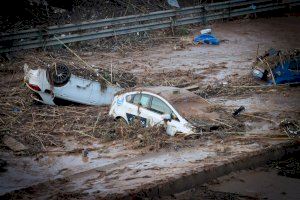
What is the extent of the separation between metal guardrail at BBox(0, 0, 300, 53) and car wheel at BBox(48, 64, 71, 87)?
20.9 ft

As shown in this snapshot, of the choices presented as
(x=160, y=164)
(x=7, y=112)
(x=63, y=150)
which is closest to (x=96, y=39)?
(x=7, y=112)

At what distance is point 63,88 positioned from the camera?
50.3 feet

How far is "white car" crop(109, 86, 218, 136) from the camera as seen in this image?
12.5 metres

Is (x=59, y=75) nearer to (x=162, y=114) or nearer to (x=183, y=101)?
(x=162, y=114)

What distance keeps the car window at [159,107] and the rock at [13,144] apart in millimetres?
3589

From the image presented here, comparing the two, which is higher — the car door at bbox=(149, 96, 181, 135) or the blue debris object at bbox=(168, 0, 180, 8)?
the blue debris object at bbox=(168, 0, 180, 8)

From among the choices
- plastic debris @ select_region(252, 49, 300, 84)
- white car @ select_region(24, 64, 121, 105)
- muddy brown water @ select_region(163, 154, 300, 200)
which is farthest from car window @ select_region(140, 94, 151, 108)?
plastic debris @ select_region(252, 49, 300, 84)

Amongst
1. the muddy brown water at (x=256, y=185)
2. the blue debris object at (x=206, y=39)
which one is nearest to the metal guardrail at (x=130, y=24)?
the blue debris object at (x=206, y=39)

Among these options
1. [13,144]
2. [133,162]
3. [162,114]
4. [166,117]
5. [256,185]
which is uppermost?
[162,114]

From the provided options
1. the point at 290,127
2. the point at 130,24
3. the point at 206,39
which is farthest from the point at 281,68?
the point at 130,24

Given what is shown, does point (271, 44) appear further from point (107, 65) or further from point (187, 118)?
point (187, 118)

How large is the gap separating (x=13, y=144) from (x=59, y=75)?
3.43m

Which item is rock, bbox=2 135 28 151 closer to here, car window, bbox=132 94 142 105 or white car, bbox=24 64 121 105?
white car, bbox=24 64 121 105

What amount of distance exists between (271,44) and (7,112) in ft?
47.8
